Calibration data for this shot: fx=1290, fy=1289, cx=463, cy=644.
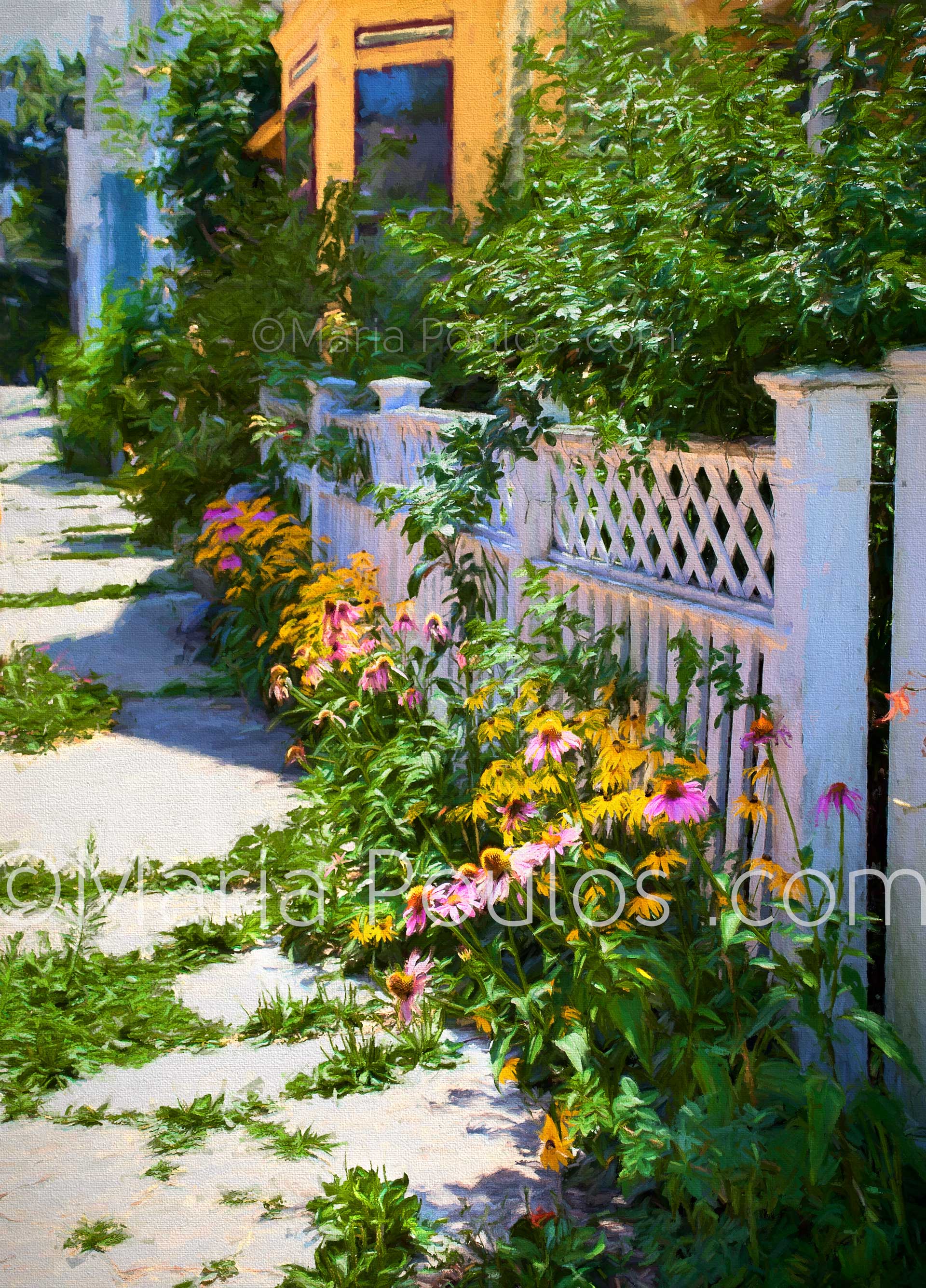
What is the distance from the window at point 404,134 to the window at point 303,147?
63cm

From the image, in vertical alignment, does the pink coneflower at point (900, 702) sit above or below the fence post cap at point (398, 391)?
below

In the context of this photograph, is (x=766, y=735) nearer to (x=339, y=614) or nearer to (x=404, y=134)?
(x=339, y=614)

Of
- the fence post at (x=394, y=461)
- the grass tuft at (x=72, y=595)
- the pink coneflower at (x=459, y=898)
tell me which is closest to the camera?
the pink coneflower at (x=459, y=898)

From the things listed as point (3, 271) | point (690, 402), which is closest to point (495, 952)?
point (690, 402)

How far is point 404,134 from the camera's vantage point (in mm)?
9422

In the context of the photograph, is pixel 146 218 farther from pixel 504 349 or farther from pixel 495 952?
pixel 495 952

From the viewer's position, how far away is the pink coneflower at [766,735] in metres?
2.72

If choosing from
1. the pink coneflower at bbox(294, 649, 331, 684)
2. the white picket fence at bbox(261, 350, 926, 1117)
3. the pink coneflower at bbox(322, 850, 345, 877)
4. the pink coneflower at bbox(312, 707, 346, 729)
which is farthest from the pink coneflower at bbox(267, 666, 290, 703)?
the white picket fence at bbox(261, 350, 926, 1117)

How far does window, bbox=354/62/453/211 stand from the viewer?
9.14 meters

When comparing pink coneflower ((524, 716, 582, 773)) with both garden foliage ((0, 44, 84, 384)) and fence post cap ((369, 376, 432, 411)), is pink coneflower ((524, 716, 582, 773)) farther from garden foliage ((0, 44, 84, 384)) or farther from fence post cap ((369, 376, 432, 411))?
garden foliage ((0, 44, 84, 384))

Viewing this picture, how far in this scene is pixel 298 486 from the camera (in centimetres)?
798

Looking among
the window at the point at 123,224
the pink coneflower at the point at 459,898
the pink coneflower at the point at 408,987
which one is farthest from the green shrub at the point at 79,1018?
the window at the point at 123,224

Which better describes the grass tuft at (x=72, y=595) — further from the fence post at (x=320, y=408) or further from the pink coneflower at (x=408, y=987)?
the pink coneflower at (x=408, y=987)

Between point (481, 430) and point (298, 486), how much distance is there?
4.01 metres
